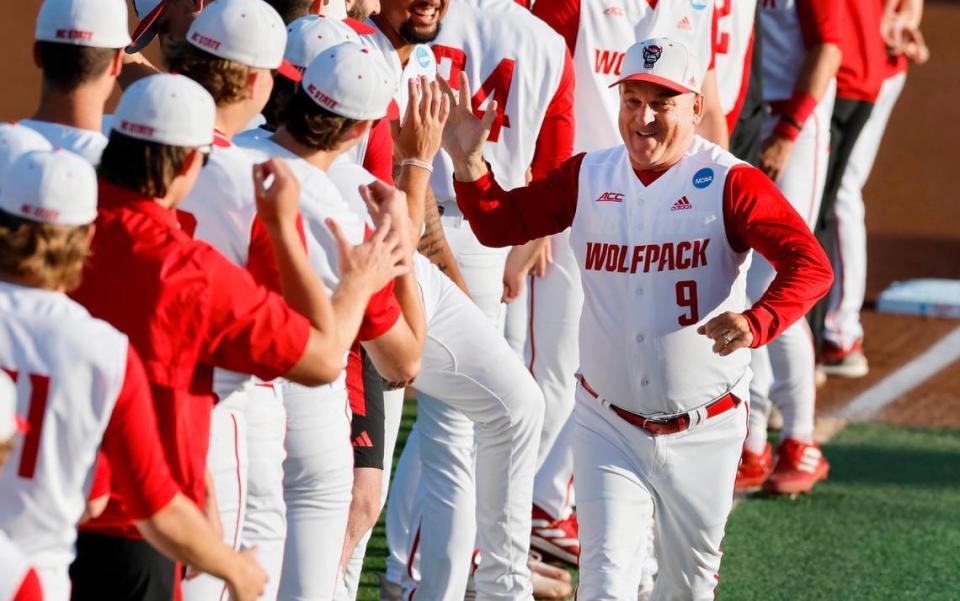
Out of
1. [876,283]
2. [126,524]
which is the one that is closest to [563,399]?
[126,524]

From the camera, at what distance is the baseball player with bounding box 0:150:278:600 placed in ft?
8.46

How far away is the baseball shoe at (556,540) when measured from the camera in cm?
548

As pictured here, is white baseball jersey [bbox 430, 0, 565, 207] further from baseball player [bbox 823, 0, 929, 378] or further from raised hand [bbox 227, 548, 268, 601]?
baseball player [bbox 823, 0, 929, 378]

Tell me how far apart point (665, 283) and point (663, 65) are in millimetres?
579

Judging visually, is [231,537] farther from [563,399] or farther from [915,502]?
[915,502]

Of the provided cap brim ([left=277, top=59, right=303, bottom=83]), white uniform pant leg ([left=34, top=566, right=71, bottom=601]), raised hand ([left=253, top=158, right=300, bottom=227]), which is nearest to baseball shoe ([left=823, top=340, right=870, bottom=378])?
cap brim ([left=277, top=59, right=303, bottom=83])

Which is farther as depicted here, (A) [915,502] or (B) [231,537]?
(A) [915,502]

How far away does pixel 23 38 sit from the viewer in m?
12.2

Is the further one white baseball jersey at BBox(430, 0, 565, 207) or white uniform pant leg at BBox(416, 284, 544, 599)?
white baseball jersey at BBox(430, 0, 565, 207)

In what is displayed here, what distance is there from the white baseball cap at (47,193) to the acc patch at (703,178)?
1.95 metres

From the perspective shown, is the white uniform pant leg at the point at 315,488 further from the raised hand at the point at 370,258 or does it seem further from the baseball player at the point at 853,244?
the baseball player at the point at 853,244

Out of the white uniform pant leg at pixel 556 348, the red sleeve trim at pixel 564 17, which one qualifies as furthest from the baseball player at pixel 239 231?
the red sleeve trim at pixel 564 17

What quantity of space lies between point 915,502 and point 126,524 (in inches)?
160

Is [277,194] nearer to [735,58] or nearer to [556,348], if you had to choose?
[556,348]
